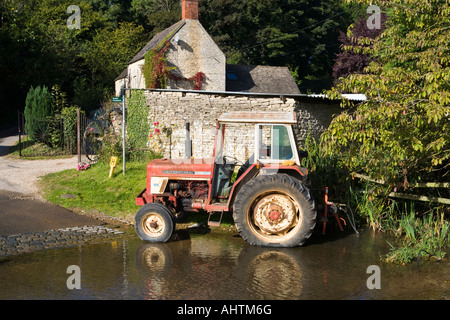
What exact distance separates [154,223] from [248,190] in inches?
71.7

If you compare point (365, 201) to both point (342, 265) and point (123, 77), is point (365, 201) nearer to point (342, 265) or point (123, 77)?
point (342, 265)

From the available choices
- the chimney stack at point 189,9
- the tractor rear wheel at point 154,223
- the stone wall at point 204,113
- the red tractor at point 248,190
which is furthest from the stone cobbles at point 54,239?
the chimney stack at point 189,9

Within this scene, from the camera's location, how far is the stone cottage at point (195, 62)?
26656 millimetres

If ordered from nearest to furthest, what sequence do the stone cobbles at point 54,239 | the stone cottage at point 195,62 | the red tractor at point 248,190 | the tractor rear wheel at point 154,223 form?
the stone cobbles at point 54,239, the red tractor at point 248,190, the tractor rear wheel at point 154,223, the stone cottage at point 195,62

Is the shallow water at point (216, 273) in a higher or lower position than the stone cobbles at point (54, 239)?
lower

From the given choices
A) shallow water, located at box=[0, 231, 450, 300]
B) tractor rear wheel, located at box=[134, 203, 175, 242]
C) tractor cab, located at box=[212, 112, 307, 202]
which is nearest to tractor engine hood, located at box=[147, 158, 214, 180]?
tractor cab, located at box=[212, 112, 307, 202]

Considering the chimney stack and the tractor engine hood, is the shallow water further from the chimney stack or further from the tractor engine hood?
the chimney stack

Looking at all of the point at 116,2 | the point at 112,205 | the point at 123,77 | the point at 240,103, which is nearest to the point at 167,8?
the point at 116,2

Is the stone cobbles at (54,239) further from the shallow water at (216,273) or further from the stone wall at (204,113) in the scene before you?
the stone wall at (204,113)

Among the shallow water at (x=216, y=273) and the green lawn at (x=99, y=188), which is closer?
the shallow water at (x=216, y=273)

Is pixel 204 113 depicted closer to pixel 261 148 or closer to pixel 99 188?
pixel 99 188

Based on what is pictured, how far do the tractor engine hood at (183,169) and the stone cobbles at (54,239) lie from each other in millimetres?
1450

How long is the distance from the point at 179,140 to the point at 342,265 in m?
10.1
